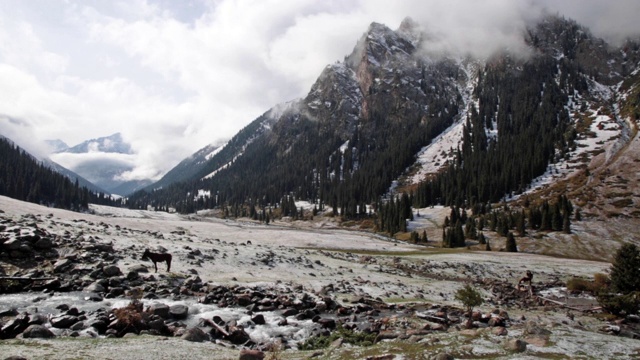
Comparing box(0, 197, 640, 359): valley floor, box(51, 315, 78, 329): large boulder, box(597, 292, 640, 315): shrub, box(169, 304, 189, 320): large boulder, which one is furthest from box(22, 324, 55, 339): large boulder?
box(597, 292, 640, 315): shrub

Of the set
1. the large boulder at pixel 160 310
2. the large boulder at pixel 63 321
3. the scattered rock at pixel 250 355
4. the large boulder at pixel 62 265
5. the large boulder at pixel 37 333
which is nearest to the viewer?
the scattered rock at pixel 250 355

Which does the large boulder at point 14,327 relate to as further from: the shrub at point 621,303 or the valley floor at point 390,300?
the shrub at point 621,303

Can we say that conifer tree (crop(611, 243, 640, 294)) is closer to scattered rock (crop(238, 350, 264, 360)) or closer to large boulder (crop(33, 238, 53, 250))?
scattered rock (crop(238, 350, 264, 360))

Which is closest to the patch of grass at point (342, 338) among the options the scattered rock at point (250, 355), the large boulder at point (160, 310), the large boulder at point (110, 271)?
the scattered rock at point (250, 355)

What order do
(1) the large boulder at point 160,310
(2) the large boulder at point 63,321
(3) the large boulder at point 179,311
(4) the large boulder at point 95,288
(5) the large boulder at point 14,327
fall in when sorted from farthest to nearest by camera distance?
(4) the large boulder at point 95,288 → (3) the large boulder at point 179,311 → (1) the large boulder at point 160,310 → (2) the large boulder at point 63,321 → (5) the large boulder at point 14,327

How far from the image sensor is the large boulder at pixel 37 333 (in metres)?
13.1

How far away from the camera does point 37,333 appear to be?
13211 millimetres

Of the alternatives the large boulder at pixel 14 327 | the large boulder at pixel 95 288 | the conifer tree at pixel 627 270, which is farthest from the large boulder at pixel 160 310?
the conifer tree at pixel 627 270

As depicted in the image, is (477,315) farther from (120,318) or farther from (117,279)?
(117,279)

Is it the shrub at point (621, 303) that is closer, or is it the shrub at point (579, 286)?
the shrub at point (621, 303)

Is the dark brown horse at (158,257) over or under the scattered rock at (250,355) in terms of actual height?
over

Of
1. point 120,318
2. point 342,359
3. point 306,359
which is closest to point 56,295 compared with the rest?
point 120,318

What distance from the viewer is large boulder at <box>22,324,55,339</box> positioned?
13.1 meters

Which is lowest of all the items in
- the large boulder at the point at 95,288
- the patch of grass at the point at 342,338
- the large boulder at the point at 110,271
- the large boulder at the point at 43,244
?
the patch of grass at the point at 342,338
